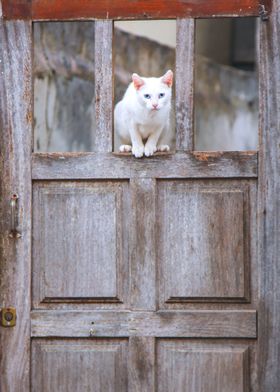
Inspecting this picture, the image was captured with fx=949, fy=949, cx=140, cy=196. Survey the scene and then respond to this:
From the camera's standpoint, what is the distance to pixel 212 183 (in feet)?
13.2

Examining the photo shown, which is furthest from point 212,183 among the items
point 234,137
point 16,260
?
point 234,137

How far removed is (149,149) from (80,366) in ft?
3.18

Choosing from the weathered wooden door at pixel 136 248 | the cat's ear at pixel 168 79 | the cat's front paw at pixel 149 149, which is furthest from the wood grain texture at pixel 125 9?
the cat's front paw at pixel 149 149

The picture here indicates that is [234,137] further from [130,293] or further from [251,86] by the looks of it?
[130,293]

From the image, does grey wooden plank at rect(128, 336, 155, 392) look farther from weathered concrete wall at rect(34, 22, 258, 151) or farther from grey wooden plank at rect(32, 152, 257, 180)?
weathered concrete wall at rect(34, 22, 258, 151)

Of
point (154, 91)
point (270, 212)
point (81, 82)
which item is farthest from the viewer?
point (81, 82)

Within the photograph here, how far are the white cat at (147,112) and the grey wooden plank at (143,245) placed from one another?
20 centimetres

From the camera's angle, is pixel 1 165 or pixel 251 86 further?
pixel 251 86

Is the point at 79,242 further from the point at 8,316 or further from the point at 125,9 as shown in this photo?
the point at 125,9

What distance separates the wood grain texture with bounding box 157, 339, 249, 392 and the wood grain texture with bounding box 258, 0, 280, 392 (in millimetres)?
A: 92

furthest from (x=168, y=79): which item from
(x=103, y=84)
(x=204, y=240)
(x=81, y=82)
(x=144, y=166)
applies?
(x=81, y=82)

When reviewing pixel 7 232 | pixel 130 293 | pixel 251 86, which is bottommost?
pixel 130 293

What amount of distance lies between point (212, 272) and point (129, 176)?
54 cm

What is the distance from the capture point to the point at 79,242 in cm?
405
